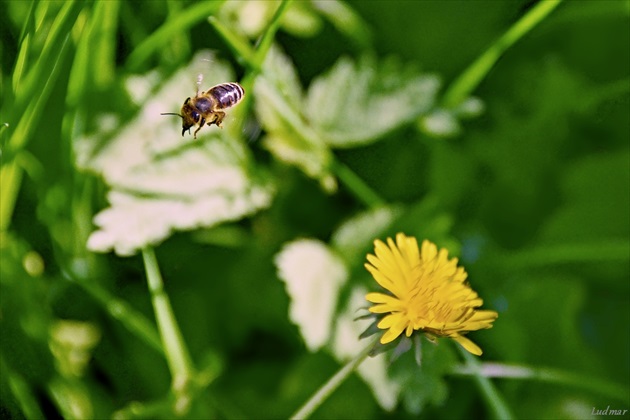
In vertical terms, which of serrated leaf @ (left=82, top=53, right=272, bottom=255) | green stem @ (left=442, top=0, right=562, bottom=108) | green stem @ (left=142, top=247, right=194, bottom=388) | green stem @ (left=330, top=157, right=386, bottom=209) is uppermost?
green stem @ (left=442, top=0, right=562, bottom=108)

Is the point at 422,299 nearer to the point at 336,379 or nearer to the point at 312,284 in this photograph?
the point at 336,379

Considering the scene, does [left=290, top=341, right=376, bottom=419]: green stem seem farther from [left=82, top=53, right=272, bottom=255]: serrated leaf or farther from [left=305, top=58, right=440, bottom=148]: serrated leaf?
[left=305, top=58, right=440, bottom=148]: serrated leaf

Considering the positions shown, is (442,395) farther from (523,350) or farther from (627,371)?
(627,371)

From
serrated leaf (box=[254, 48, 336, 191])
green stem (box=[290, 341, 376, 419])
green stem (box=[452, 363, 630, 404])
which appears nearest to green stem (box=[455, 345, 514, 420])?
green stem (box=[452, 363, 630, 404])

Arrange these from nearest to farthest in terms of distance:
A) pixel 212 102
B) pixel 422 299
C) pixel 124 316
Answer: pixel 422 299 → pixel 212 102 → pixel 124 316

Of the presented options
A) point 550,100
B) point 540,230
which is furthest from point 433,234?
point 550,100

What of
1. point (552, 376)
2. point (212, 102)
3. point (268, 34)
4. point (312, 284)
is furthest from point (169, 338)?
point (552, 376)
